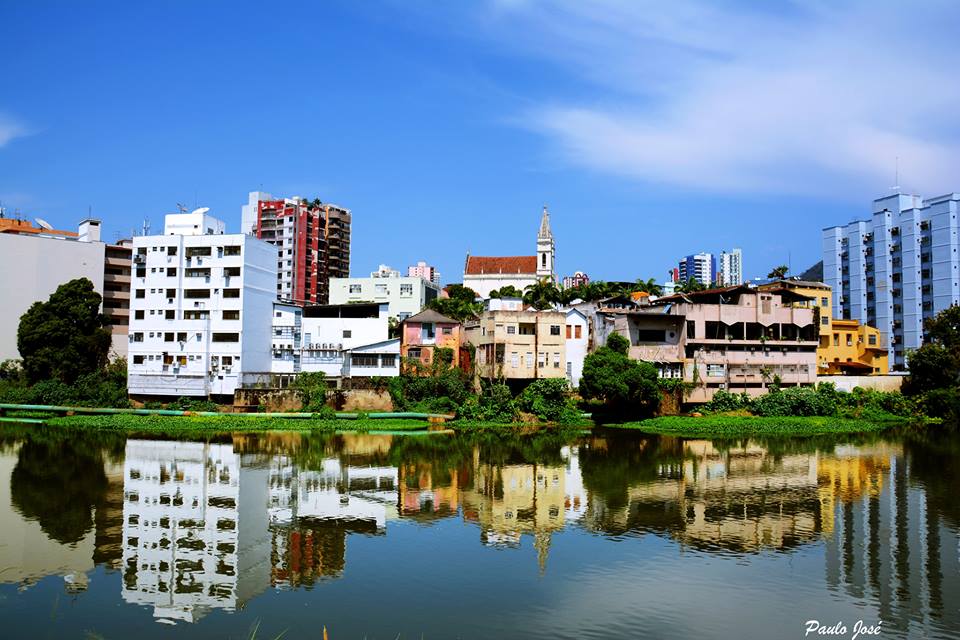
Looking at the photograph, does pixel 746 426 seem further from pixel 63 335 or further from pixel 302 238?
pixel 302 238

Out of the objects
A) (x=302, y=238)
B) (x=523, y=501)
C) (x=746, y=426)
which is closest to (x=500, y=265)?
(x=302, y=238)

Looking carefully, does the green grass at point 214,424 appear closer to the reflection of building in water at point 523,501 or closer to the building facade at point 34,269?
the reflection of building in water at point 523,501

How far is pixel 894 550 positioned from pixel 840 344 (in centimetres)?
5015

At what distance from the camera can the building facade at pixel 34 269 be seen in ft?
191

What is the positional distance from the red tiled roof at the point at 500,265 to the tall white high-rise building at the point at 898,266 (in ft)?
132

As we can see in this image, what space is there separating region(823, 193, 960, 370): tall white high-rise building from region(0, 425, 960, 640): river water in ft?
147

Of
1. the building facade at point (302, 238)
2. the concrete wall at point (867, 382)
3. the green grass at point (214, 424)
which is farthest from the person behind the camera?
the building facade at point (302, 238)

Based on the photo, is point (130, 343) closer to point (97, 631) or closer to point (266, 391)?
point (266, 391)

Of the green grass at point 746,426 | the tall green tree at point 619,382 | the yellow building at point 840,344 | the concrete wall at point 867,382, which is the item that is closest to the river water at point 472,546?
the green grass at point 746,426

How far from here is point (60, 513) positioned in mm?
23094

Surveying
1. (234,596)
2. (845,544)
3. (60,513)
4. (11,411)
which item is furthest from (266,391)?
(845,544)

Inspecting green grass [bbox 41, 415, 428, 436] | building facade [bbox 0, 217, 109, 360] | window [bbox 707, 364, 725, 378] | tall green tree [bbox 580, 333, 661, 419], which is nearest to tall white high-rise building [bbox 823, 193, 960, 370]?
window [bbox 707, 364, 725, 378]

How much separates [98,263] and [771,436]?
2123 inches

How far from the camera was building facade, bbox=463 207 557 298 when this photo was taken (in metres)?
104
